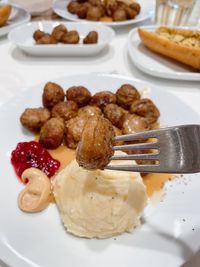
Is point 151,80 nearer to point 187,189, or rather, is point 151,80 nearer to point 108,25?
point 108,25

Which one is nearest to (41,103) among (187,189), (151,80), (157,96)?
(157,96)

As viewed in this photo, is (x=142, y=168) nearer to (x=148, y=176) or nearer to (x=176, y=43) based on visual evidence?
(x=148, y=176)

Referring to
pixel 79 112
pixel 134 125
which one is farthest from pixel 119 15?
pixel 134 125

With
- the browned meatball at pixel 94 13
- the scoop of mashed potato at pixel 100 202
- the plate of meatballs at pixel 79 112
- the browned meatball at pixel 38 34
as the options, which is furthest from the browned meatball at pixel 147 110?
the browned meatball at pixel 94 13

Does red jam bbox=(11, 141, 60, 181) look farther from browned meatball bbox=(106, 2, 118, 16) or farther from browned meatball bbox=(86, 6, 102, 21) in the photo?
browned meatball bbox=(106, 2, 118, 16)

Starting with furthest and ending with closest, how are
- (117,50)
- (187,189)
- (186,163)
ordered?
(117,50), (187,189), (186,163)

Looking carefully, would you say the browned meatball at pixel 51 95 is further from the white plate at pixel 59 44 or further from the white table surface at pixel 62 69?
the white plate at pixel 59 44

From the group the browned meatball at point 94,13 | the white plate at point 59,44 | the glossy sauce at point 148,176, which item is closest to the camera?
the glossy sauce at point 148,176
